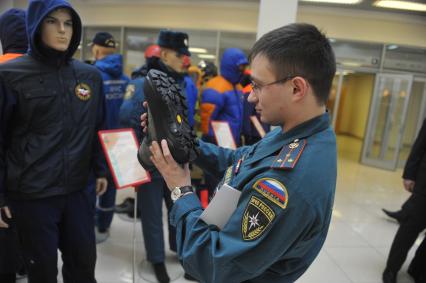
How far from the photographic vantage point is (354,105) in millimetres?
11102

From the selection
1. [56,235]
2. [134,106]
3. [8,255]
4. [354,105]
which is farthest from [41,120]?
[354,105]

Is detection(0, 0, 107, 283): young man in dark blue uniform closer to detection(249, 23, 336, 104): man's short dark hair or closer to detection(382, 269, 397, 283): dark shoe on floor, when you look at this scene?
detection(249, 23, 336, 104): man's short dark hair

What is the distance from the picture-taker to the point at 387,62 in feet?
21.2

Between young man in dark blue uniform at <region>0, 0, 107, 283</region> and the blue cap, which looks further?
the blue cap

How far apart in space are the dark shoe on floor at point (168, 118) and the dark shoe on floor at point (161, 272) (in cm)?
154

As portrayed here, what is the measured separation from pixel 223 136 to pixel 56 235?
1160 millimetres

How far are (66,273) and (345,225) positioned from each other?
9.31ft

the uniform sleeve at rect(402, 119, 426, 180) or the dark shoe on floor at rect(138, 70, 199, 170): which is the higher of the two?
the dark shoe on floor at rect(138, 70, 199, 170)

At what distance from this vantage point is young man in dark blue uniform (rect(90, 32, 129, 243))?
8.49 feet

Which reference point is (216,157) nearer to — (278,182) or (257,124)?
(278,182)

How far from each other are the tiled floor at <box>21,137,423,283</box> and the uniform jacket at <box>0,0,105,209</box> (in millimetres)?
1058

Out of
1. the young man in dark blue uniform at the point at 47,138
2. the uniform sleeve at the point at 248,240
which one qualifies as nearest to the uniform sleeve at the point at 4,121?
the young man in dark blue uniform at the point at 47,138

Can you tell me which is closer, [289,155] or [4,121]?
[289,155]

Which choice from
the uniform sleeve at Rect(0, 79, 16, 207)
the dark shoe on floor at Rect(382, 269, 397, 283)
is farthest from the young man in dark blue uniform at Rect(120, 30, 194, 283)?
the dark shoe on floor at Rect(382, 269, 397, 283)
